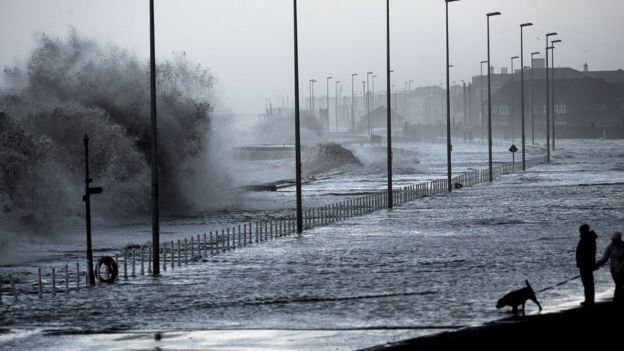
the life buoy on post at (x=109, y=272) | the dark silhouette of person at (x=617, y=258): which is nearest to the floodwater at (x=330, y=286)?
the life buoy on post at (x=109, y=272)

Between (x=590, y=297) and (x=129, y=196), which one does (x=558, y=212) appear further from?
(x=590, y=297)

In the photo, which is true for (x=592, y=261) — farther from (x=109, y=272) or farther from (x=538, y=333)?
(x=109, y=272)

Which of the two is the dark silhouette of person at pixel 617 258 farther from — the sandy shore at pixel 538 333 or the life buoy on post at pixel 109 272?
the life buoy on post at pixel 109 272

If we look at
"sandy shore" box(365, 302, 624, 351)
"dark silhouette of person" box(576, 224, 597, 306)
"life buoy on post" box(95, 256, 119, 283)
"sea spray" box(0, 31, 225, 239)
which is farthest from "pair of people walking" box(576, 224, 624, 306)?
"sea spray" box(0, 31, 225, 239)

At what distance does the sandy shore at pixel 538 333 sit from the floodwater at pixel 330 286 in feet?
2.89

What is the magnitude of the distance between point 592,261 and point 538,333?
3808 millimetres

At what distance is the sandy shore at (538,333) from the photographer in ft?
61.2

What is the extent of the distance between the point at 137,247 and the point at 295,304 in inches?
708

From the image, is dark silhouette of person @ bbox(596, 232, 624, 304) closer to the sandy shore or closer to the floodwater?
the sandy shore

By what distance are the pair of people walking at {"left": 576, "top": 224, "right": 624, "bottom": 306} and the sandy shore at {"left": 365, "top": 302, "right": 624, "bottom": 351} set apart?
2.79 feet

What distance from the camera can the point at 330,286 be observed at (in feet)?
95.2

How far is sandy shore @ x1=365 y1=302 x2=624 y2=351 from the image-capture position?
18641mm

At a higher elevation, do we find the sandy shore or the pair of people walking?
the pair of people walking

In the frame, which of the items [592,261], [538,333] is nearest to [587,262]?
[592,261]
